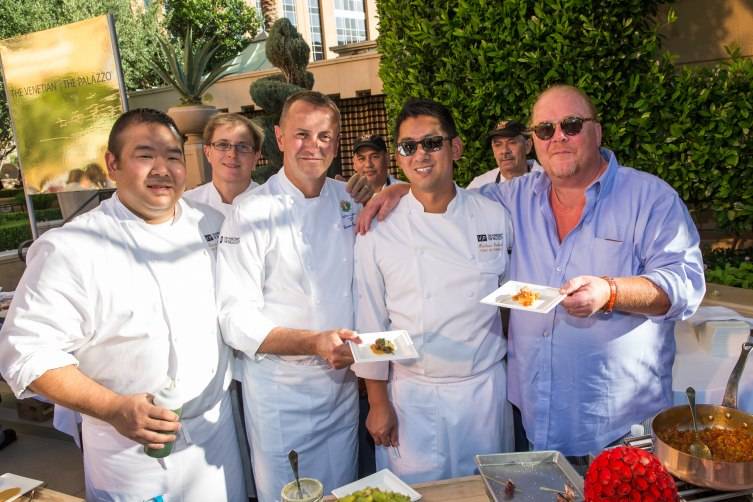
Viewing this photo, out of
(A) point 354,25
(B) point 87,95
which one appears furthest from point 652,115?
(A) point 354,25

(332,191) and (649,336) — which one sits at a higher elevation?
(332,191)

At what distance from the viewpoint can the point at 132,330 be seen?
78.2 inches

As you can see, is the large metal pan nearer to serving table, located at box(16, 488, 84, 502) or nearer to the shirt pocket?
the shirt pocket

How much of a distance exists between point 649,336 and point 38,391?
2.31 m

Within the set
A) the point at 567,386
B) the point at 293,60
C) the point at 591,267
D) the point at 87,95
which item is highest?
the point at 293,60

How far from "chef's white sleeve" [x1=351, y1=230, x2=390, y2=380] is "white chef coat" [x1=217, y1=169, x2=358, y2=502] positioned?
12 centimetres

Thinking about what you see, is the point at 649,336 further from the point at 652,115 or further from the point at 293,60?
the point at 293,60

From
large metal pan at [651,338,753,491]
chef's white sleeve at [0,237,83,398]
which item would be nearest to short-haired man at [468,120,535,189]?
large metal pan at [651,338,753,491]

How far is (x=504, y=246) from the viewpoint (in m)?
2.34

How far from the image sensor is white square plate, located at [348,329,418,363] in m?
1.80

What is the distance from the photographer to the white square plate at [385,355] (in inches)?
71.1

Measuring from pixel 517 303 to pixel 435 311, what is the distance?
0.50 metres

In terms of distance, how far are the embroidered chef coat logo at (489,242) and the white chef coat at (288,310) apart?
62cm

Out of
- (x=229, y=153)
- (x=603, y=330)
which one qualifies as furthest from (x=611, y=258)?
(x=229, y=153)
